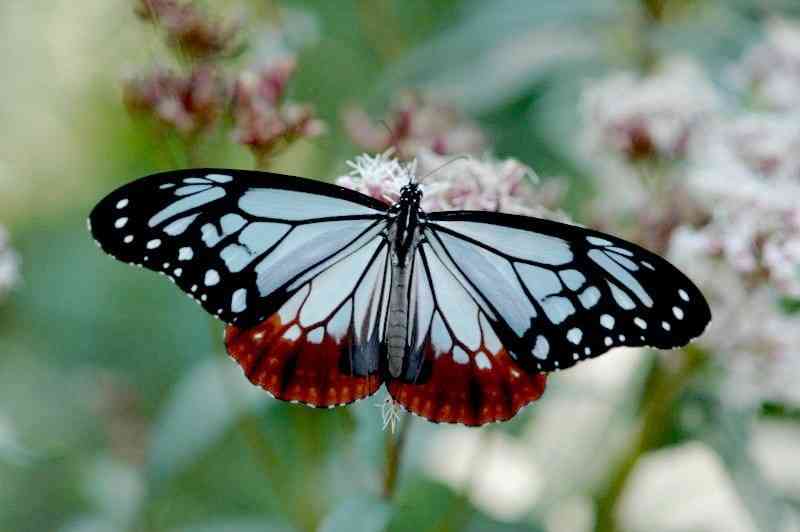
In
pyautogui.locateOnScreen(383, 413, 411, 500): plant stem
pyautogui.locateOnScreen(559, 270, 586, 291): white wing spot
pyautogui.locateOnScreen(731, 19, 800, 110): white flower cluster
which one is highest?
pyautogui.locateOnScreen(731, 19, 800, 110): white flower cluster

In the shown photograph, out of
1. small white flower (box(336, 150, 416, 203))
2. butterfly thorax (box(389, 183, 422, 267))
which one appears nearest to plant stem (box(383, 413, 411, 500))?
butterfly thorax (box(389, 183, 422, 267))

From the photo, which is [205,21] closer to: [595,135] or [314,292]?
[314,292]

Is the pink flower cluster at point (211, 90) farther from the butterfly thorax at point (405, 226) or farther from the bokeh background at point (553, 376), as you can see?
the butterfly thorax at point (405, 226)

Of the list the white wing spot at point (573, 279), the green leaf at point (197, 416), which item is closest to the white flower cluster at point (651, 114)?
the white wing spot at point (573, 279)

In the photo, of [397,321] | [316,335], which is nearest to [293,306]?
[316,335]

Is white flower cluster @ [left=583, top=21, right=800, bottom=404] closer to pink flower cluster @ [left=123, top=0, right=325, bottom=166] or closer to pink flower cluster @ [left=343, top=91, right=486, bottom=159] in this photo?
pink flower cluster @ [left=343, top=91, right=486, bottom=159]

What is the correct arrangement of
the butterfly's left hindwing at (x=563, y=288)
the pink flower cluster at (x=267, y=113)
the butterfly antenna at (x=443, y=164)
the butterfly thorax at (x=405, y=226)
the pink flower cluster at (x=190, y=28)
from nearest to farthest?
the butterfly's left hindwing at (x=563, y=288)
the butterfly thorax at (x=405, y=226)
the butterfly antenna at (x=443, y=164)
the pink flower cluster at (x=267, y=113)
the pink flower cluster at (x=190, y=28)

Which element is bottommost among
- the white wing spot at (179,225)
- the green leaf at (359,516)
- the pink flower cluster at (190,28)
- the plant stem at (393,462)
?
the green leaf at (359,516)
